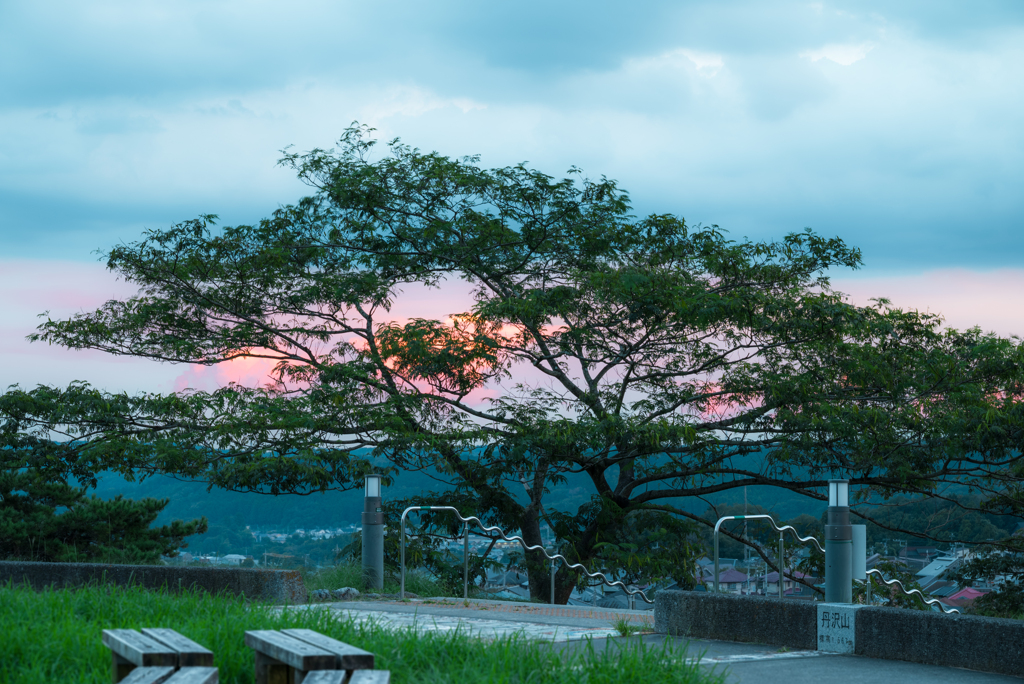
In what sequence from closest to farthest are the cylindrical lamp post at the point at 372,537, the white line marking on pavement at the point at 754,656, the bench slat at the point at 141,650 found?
the bench slat at the point at 141,650 → the white line marking on pavement at the point at 754,656 → the cylindrical lamp post at the point at 372,537

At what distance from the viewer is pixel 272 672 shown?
14.0 feet

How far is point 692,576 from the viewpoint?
17.6m

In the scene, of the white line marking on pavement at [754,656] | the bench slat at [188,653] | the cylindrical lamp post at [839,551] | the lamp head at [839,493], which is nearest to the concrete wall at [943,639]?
the white line marking on pavement at [754,656]

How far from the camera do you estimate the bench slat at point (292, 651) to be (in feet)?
12.8

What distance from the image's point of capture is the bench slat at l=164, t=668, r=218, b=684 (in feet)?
12.6

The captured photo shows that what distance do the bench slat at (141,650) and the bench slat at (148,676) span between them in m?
0.09

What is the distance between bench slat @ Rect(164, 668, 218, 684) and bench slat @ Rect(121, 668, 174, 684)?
0.04 metres

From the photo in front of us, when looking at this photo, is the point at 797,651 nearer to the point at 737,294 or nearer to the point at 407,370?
the point at 737,294

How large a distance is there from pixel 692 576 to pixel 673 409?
3.05 metres

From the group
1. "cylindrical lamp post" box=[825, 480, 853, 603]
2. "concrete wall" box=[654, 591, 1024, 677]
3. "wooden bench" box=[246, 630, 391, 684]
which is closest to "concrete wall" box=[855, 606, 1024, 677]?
"concrete wall" box=[654, 591, 1024, 677]

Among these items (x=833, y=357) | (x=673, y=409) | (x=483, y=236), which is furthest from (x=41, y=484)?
(x=833, y=357)

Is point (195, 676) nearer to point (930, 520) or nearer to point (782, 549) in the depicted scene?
point (782, 549)

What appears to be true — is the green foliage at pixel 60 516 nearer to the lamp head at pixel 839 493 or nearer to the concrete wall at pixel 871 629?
the concrete wall at pixel 871 629

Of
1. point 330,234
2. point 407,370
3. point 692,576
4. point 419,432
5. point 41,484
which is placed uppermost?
point 330,234
